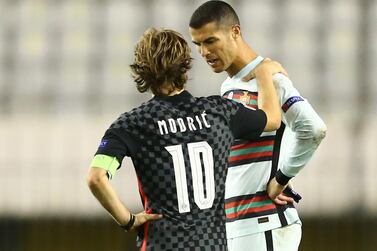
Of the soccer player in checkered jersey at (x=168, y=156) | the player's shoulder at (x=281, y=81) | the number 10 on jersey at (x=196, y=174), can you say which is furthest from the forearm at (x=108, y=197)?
the player's shoulder at (x=281, y=81)

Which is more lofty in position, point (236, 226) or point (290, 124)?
point (290, 124)

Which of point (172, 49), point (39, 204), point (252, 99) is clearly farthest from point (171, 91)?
point (39, 204)

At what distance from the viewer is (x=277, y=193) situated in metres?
3.71

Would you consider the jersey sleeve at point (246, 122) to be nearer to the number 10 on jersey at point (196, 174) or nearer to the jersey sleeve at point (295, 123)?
the number 10 on jersey at point (196, 174)

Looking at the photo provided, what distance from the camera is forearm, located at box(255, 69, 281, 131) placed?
11.4 feet

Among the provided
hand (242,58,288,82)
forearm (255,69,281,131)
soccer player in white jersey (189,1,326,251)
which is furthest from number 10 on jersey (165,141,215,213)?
hand (242,58,288,82)

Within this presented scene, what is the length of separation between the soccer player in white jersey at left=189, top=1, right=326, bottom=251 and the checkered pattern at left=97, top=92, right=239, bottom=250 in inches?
21.5

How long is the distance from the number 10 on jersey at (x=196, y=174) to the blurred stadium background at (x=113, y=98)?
4.43 m

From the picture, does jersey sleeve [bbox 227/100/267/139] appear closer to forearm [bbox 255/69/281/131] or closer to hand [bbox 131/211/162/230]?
forearm [bbox 255/69/281/131]

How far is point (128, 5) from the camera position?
8.18 metres

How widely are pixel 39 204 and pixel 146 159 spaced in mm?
4817

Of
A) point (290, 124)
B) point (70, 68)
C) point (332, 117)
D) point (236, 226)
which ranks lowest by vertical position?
point (236, 226)

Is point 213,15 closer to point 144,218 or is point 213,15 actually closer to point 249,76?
point 249,76

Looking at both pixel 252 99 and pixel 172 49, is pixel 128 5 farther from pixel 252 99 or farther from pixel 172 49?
pixel 172 49
